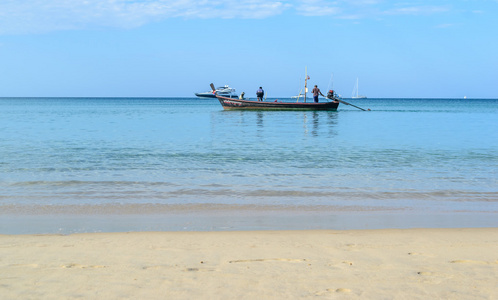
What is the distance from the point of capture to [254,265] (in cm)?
462

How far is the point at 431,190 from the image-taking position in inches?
365

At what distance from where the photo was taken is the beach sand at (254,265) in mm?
3883

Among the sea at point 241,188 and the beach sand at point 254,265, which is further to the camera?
the sea at point 241,188

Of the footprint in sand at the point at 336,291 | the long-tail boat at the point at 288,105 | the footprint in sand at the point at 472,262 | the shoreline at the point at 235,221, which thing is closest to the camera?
the footprint in sand at the point at 336,291

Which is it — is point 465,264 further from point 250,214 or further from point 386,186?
point 386,186

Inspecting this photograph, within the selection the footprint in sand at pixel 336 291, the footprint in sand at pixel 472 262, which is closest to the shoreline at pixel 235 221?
the footprint in sand at pixel 472 262

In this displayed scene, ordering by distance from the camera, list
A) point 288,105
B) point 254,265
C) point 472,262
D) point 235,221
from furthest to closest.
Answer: point 288,105
point 235,221
point 472,262
point 254,265

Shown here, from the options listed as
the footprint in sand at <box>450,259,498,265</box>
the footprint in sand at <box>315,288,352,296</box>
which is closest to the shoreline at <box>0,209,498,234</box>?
the footprint in sand at <box>450,259,498,265</box>

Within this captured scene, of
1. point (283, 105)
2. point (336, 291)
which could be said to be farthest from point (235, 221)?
point (283, 105)

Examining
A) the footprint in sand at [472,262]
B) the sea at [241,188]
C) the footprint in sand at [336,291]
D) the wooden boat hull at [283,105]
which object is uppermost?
the wooden boat hull at [283,105]

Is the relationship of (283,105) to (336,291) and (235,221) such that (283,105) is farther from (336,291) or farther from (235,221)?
(336,291)

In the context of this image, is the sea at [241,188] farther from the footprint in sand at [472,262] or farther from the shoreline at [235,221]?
the footprint in sand at [472,262]

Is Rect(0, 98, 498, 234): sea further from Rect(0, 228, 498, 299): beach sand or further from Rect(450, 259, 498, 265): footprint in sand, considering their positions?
Rect(450, 259, 498, 265): footprint in sand

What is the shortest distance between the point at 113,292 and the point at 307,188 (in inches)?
237
